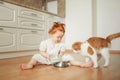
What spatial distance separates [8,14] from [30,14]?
0.41 m

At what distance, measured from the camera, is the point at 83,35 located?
108 inches

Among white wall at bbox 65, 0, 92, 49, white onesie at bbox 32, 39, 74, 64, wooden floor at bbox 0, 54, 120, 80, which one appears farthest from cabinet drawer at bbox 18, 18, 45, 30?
wooden floor at bbox 0, 54, 120, 80

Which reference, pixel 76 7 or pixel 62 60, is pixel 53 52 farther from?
pixel 76 7

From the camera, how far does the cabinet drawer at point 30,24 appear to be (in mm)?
1968

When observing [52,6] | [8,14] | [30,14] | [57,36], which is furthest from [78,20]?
[57,36]

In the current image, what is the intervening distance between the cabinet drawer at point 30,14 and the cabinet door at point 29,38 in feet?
0.74

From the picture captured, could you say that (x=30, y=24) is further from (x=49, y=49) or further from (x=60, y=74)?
(x=60, y=74)

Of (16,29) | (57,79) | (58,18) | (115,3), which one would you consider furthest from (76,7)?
(57,79)

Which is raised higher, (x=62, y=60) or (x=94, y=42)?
(x=94, y=42)

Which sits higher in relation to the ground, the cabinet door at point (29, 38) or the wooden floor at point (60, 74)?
the cabinet door at point (29, 38)

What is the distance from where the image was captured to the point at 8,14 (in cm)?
178

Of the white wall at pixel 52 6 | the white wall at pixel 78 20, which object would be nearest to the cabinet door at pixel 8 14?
the white wall at pixel 78 20

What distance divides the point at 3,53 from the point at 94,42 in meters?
1.15

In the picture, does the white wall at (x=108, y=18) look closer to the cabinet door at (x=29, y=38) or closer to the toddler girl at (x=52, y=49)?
the cabinet door at (x=29, y=38)
